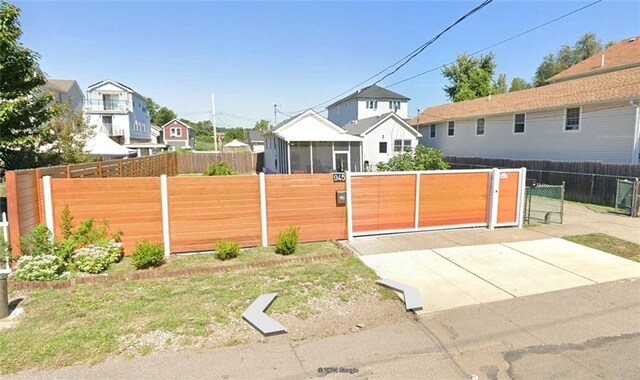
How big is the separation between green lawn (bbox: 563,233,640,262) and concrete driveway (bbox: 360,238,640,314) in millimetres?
357

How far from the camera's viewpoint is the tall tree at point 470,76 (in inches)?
1628

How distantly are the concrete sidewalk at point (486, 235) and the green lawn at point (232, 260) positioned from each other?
2.49 ft

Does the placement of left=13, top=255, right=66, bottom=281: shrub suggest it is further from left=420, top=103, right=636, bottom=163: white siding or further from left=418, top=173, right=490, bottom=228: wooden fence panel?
left=420, top=103, right=636, bottom=163: white siding

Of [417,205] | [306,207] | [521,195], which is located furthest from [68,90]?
[521,195]

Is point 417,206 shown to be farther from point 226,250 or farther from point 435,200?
point 226,250

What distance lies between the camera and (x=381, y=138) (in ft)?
88.9

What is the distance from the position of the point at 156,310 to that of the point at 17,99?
7.53 m

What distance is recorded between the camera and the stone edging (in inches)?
202

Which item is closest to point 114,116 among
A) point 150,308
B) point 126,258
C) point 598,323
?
point 126,258

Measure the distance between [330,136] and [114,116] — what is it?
28.7 m

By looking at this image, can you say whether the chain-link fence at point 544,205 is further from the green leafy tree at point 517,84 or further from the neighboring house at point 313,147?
the green leafy tree at point 517,84

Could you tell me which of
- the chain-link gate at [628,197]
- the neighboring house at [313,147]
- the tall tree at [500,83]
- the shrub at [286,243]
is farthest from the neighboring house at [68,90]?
the tall tree at [500,83]

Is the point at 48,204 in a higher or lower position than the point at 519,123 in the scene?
lower

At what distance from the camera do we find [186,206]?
7.00 m
